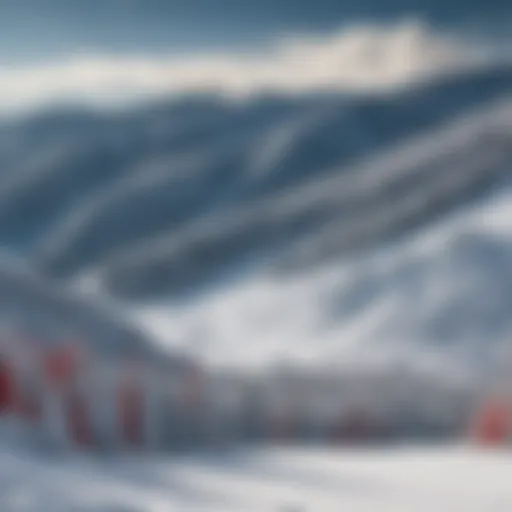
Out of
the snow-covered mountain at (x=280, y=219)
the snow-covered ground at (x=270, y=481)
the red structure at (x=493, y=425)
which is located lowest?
the snow-covered ground at (x=270, y=481)

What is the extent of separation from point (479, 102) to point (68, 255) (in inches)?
18.1

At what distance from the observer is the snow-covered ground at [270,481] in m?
0.78

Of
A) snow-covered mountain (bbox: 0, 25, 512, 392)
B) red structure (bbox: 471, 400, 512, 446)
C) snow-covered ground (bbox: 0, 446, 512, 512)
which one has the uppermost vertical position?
snow-covered mountain (bbox: 0, 25, 512, 392)

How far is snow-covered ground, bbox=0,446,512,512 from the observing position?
2.56ft

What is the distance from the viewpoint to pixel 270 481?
0.82 meters

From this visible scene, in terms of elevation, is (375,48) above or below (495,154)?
above

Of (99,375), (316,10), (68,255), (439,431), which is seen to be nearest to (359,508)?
(439,431)

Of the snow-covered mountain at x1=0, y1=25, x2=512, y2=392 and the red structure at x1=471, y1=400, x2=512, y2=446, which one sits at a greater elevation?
the snow-covered mountain at x1=0, y1=25, x2=512, y2=392

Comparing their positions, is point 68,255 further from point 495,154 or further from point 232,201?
point 495,154

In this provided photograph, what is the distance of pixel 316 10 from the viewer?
36.4 inches

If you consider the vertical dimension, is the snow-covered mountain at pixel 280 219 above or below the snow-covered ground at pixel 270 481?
above

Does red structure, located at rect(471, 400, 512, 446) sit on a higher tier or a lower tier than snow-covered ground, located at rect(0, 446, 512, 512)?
higher

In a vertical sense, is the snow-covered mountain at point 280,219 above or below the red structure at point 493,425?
above

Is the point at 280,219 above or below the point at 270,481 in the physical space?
above
